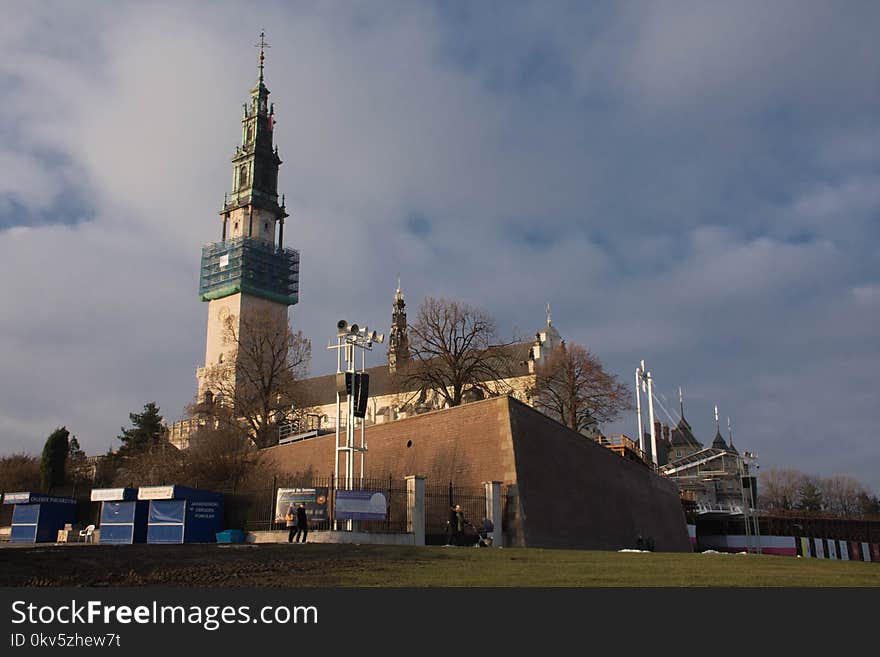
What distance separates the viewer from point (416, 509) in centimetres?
2906

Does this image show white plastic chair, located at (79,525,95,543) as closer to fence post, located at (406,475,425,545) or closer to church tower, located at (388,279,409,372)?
fence post, located at (406,475,425,545)

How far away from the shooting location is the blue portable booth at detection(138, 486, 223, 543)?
32.5m

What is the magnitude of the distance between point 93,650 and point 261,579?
4737 mm

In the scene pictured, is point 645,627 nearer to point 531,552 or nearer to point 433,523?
point 531,552

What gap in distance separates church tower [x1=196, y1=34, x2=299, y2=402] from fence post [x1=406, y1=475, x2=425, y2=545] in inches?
2525

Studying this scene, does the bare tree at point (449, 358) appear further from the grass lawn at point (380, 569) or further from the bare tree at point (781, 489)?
the bare tree at point (781, 489)

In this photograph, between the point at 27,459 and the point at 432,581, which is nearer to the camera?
the point at 432,581

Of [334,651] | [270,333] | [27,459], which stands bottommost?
[334,651]

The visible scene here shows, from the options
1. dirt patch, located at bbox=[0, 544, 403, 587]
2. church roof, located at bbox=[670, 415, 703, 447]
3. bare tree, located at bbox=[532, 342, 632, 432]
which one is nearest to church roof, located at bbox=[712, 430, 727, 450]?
church roof, located at bbox=[670, 415, 703, 447]

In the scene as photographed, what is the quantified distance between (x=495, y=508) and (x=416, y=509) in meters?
3.54

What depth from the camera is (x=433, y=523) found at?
3209cm

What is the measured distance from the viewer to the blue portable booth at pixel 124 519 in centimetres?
3394

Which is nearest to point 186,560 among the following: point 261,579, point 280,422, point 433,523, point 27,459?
point 261,579

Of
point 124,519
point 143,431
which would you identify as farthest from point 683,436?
point 124,519
